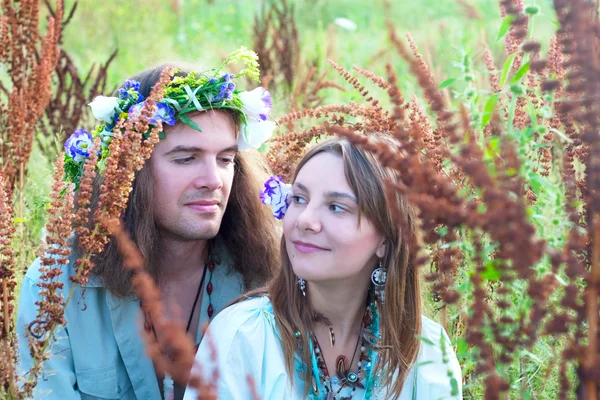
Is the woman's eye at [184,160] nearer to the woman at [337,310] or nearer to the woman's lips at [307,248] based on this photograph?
the woman at [337,310]

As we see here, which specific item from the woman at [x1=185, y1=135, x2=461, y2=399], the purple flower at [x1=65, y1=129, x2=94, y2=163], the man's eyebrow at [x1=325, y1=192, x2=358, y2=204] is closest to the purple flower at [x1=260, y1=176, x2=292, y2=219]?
the woman at [x1=185, y1=135, x2=461, y2=399]

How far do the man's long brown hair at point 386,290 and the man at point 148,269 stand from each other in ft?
1.99

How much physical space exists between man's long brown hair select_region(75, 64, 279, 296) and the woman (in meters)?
0.67

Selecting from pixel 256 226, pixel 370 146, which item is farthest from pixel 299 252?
pixel 370 146

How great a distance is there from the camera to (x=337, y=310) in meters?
3.03

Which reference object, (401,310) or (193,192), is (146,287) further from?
(193,192)

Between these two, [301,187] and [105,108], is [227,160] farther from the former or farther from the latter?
[301,187]

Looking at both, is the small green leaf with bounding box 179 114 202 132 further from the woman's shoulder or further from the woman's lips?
the woman's lips

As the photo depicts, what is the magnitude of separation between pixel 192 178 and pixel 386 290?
103 centimetres

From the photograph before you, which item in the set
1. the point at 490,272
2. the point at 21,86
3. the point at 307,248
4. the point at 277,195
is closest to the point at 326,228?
the point at 307,248

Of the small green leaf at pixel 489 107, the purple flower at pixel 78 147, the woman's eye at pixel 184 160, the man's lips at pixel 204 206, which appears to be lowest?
the man's lips at pixel 204 206

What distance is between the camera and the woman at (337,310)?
2.78 meters

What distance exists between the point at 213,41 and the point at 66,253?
923 centimetres

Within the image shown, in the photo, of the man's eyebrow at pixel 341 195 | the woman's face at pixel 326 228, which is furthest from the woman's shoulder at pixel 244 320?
the man's eyebrow at pixel 341 195
